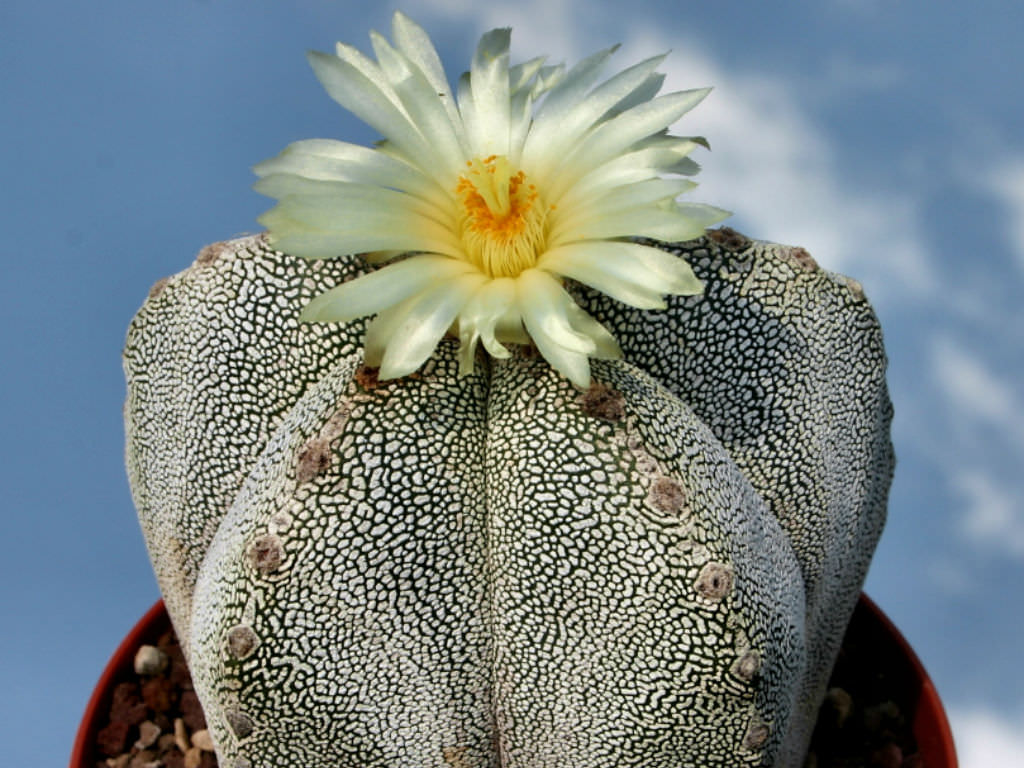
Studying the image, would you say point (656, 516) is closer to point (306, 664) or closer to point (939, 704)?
point (306, 664)

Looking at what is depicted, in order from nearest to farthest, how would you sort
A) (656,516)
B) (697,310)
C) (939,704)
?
(656,516)
(697,310)
(939,704)

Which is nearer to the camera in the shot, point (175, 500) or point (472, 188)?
point (472, 188)

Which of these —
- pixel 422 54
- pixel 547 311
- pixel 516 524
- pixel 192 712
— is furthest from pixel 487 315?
pixel 192 712

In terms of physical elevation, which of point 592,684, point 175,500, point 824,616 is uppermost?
point 175,500

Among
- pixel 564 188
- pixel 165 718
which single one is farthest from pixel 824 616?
pixel 165 718

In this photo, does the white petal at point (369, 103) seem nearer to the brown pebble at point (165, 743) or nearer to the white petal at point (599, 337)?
the white petal at point (599, 337)

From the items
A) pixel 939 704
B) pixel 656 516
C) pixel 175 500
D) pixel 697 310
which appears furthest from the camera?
pixel 939 704
